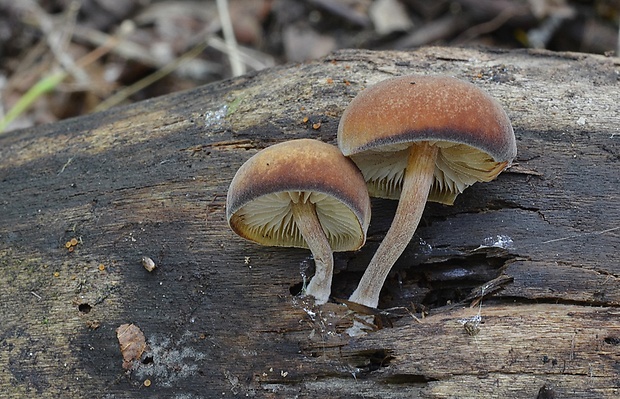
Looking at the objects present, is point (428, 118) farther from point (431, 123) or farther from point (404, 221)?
point (404, 221)

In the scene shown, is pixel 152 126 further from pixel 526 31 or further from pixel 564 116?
pixel 526 31

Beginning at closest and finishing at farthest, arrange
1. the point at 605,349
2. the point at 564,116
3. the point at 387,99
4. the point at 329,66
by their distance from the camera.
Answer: the point at 387,99 < the point at 605,349 < the point at 564,116 < the point at 329,66

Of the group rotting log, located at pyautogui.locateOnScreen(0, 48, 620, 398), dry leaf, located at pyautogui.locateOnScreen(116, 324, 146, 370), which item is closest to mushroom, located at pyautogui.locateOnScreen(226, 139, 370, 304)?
rotting log, located at pyautogui.locateOnScreen(0, 48, 620, 398)

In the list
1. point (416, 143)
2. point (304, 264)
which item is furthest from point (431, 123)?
point (304, 264)

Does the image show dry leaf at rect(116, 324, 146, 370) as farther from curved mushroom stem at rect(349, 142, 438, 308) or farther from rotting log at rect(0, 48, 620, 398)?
curved mushroom stem at rect(349, 142, 438, 308)

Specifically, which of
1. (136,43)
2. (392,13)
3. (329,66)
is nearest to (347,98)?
(329,66)

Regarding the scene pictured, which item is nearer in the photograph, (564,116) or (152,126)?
(564,116)
